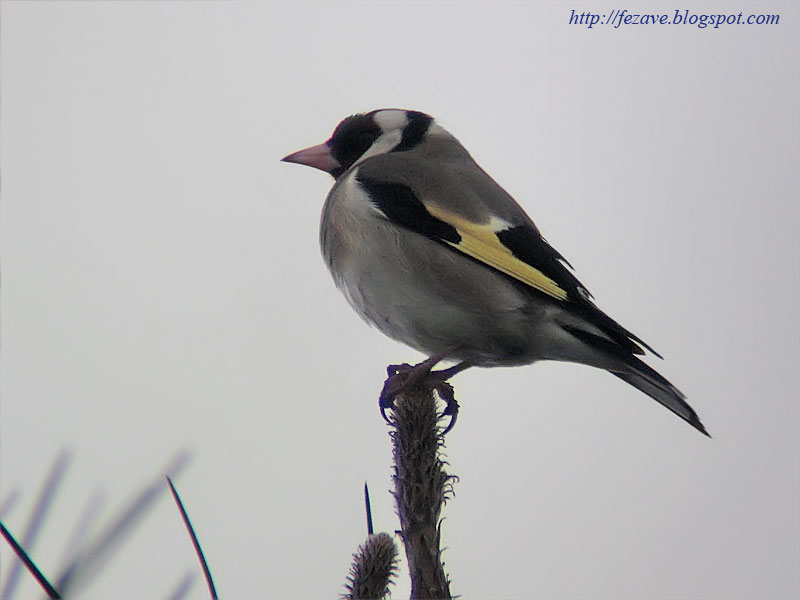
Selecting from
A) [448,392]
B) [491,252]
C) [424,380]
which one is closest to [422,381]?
[424,380]

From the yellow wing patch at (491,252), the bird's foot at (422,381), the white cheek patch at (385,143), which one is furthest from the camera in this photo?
the white cheek patch at (385,143)

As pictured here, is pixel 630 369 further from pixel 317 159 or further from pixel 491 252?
pixel 317 159

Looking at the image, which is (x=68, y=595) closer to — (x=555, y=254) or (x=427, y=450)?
(x=427, y=450)

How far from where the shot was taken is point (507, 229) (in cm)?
149

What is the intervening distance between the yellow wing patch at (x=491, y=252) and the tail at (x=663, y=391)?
0.16 m

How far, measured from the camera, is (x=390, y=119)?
1.85 meters

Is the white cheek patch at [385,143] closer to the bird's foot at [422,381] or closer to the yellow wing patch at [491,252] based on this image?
the yellow wing patch at [491,252]

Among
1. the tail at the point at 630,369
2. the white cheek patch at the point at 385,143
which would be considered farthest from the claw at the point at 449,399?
the white cheek patch at the point at 385,143

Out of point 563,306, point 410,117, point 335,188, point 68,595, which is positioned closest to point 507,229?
point 563,306

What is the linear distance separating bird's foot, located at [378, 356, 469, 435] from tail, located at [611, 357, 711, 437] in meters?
0.29

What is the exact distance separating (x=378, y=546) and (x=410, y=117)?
1.23 meters

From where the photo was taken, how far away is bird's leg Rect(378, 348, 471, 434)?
50.3 inches

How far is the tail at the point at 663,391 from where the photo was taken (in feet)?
4.18

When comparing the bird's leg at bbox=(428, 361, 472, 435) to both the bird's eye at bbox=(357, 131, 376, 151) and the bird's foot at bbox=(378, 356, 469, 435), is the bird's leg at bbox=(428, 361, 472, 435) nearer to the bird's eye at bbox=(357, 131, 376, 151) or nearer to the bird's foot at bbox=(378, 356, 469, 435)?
the bird's foot at bbox=(378, 356, 469, 435)
